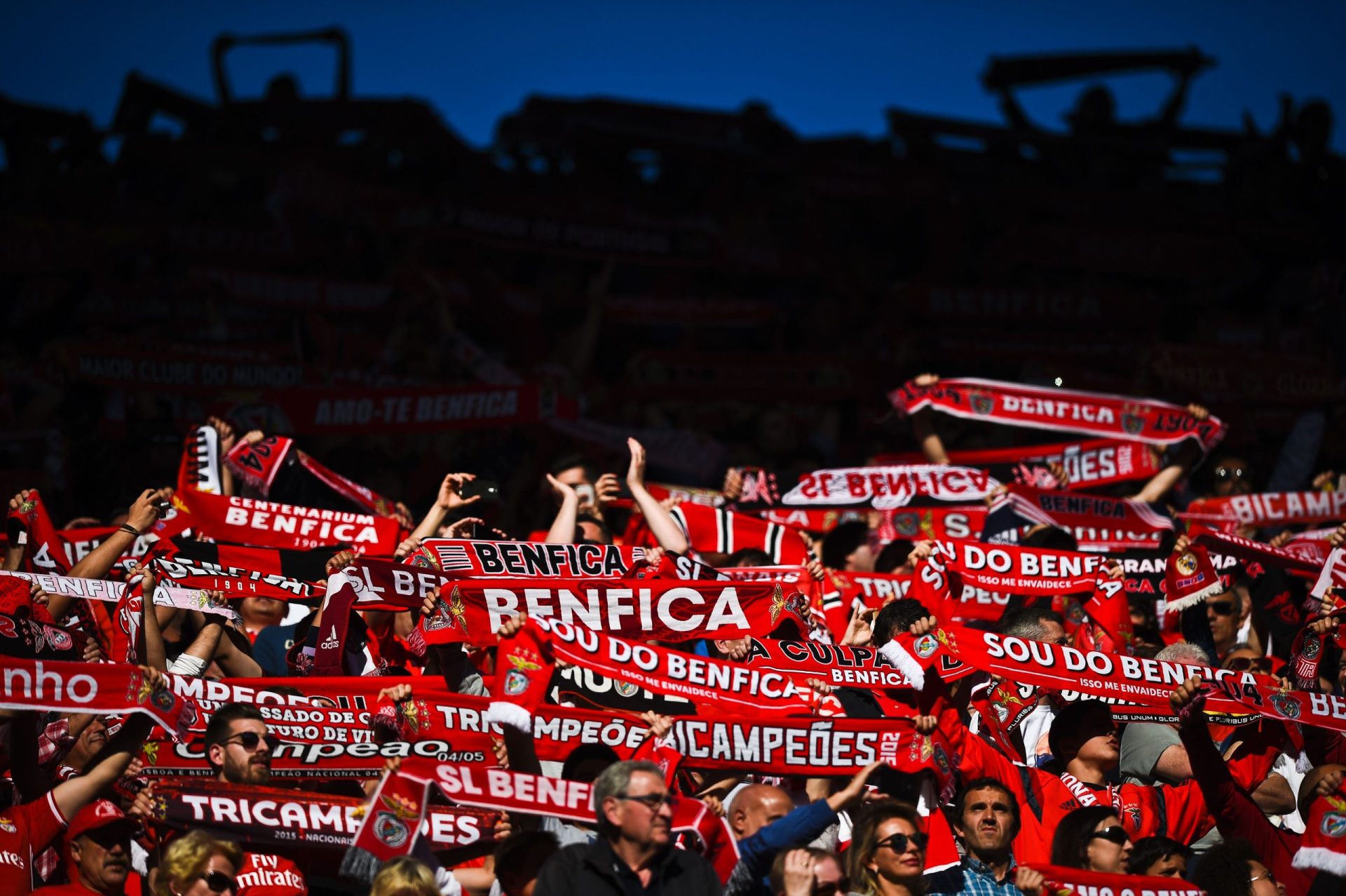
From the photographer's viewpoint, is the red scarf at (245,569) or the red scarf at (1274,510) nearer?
the red scarf at (245,569)

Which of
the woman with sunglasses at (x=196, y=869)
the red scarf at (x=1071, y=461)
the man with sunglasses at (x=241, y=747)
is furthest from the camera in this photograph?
the red scarf at (x=1071, y=461)

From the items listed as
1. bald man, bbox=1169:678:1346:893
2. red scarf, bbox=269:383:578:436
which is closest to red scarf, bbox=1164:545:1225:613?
bald man, bbox=1169:678:1346:893

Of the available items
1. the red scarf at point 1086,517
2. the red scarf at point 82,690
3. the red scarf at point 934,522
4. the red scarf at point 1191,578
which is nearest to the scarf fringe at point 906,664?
the red scarf at point 1191,578

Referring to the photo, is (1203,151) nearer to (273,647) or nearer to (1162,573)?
(1162,573)

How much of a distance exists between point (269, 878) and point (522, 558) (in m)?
Result: 1.87

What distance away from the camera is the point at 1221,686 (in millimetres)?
6684

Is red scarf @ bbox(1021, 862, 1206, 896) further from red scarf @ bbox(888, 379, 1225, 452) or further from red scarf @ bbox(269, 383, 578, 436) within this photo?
red scarf @ bbox(269, 383, 578, 436)

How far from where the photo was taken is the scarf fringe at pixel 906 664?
6367 millimetres

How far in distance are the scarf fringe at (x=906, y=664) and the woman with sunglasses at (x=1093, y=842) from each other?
729 mm

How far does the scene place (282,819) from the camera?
18.8 ft

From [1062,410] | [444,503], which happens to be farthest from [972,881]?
[1062,410]

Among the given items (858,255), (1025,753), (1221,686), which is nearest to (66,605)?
(1025,753)

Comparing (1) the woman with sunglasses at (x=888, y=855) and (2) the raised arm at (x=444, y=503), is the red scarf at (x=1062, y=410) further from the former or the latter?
(1) the woman with sunglasses at (x=888, y=855)

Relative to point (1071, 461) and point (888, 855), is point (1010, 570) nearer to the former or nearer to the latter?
point (1071, 461)
